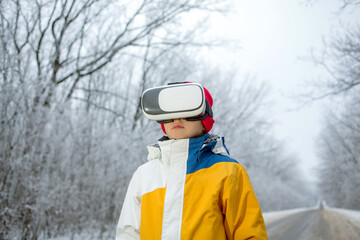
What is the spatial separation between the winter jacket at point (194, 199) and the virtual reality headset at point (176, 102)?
13cm

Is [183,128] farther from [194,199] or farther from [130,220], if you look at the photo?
[130,220]

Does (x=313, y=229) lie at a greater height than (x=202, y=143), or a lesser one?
lesser

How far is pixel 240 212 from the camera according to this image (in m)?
1.25

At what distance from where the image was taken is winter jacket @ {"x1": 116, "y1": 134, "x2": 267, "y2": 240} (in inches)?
48.3

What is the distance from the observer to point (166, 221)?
127 cm

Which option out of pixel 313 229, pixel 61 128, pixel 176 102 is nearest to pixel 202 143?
pixel 176 102

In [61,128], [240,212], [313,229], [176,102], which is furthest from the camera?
[313,229]

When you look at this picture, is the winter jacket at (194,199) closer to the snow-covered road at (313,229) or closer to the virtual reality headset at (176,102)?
the virtual reality headset at (176,102)

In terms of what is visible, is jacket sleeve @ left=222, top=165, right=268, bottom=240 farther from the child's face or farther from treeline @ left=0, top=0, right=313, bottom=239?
treeline @ left=0, top=0, right=313, bottom=239

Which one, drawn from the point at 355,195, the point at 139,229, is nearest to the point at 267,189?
the point at 355,195

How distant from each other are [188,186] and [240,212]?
267mm

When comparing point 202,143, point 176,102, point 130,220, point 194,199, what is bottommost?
point 130,220

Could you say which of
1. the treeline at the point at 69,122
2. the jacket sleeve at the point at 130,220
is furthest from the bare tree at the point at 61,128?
the jacket sleeve at the point at 130,220

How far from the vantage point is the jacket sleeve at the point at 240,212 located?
4.00 feet
